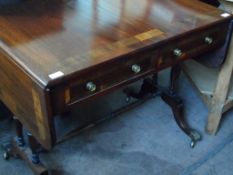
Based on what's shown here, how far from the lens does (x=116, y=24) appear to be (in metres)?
1.18

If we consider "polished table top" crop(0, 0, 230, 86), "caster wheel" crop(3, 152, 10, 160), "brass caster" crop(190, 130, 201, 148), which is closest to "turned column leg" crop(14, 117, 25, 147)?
"caster wheel" crop(3, 152, 10, 160)

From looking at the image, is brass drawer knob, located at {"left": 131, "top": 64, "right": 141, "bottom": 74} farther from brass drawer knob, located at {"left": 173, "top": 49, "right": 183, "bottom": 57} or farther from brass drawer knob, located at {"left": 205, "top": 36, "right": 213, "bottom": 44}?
brass drawer knob, located at {"left": 205, "top": 36, "right": 213, "bottom": 44}

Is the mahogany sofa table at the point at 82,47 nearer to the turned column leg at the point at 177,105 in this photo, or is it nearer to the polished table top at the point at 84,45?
the polished table top at the point at 84,45

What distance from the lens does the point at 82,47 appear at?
104 cm

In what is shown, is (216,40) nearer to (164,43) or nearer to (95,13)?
(164,43)

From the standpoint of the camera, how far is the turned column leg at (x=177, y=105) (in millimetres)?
Result: 1653

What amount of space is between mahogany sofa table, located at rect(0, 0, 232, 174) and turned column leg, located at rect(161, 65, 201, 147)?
368mm

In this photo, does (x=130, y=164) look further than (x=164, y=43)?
Yes

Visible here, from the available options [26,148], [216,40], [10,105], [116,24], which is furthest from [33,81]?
[216,40]

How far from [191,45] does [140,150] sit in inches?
23.4

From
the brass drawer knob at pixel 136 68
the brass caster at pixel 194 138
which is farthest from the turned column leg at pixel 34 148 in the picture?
the brass caster at pixel 194 138

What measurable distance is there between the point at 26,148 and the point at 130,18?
2.18 feet

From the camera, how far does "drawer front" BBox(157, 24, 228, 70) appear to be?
117 cm

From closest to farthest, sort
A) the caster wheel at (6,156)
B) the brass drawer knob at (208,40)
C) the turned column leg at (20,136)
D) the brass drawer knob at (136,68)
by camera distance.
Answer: the brass drawer knob at (136,68), the brass drawer knob at (208,40), the turned column leg at (20,136), the caster wheel at (6,156)
